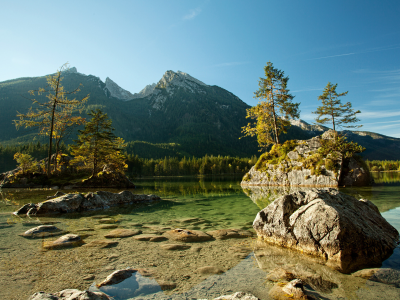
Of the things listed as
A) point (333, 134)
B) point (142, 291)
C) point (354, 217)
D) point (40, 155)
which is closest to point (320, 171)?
point (333, 134)

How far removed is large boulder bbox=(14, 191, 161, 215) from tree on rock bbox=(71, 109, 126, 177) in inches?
568

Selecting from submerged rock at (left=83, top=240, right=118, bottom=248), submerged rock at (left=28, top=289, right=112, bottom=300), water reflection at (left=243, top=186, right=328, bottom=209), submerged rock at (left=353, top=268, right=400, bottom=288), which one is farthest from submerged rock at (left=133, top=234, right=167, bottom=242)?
water reflection at (left=243, top=186, right=328, bottom=209)

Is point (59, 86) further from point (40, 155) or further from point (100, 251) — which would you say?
point (40, 155)

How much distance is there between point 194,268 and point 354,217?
16.7 ft

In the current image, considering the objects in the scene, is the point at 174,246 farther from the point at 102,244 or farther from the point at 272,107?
the point at 272,107

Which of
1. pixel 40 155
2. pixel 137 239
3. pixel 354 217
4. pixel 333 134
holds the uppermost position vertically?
pixel 40 155

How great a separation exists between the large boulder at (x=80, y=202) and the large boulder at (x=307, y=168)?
18.8 metres

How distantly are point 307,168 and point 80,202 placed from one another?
25.5 metres

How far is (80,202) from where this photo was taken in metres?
14.0

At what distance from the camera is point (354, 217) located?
619 centimetres

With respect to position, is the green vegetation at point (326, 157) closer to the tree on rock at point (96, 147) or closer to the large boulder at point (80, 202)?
the large boulder at point (80, 202)

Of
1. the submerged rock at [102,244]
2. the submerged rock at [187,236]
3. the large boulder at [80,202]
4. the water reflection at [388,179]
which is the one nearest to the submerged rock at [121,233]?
the submerged rock at [102,244]

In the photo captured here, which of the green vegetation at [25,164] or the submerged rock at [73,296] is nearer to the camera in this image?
the submerged rock at [73,296]

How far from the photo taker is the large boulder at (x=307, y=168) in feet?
80.4
